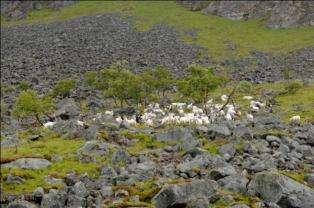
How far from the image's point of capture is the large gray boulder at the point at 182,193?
97.5ft

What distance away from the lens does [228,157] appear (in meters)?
38.2

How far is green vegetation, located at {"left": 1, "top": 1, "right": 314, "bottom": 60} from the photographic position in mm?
108188

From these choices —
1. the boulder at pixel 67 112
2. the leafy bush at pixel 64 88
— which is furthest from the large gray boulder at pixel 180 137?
the leafy bush at pixel 64 88

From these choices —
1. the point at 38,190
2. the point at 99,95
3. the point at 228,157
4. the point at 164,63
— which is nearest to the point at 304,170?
the point at 228,157

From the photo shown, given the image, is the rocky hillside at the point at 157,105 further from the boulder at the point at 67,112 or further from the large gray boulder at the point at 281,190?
the boulder at the point at 67,112

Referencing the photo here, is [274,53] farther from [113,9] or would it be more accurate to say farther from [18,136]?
[18,136]

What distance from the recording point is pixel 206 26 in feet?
408

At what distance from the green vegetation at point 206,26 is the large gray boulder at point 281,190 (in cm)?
7309

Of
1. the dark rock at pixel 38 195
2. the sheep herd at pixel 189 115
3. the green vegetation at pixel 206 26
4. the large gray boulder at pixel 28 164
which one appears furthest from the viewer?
the green vegetation at pixel 206 26

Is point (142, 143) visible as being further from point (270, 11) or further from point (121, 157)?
point (270, 11)

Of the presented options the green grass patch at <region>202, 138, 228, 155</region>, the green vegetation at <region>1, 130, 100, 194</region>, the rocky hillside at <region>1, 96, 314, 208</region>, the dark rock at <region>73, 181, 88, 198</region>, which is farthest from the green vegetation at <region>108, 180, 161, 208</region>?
the green grass patch at <region>202, 138, 228, 155</region>

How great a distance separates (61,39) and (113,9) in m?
19.9

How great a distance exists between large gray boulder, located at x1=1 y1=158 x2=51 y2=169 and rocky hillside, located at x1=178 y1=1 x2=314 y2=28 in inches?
3275

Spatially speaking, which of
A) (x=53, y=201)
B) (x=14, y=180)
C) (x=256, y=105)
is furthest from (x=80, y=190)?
(x=256, y=105)
